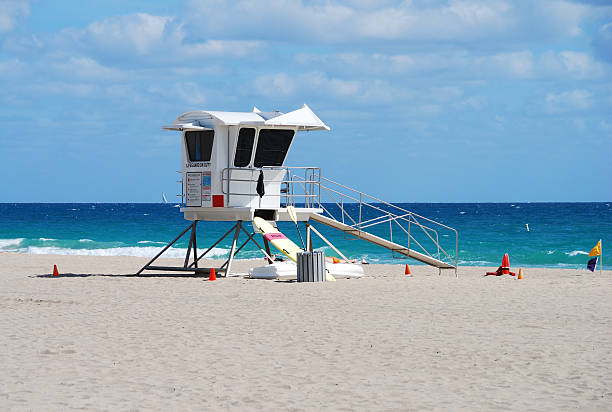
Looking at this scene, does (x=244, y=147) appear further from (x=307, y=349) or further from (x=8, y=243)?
(x=8, y=243)

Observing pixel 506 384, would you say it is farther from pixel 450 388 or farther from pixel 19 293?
pixel 19 293

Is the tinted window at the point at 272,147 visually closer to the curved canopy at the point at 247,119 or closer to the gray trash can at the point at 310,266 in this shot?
the curved canopy at the point at 247,119

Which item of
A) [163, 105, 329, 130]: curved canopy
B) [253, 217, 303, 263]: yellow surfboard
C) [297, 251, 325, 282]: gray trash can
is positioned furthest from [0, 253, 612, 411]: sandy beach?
[163, 105, 329, 130]: curved canopy

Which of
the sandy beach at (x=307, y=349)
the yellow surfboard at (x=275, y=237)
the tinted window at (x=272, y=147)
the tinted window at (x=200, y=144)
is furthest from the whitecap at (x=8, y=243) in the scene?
the sandy beach at (x=307, y=349)

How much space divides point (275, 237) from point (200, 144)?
3.33 m

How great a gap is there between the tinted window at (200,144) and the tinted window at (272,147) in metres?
1.31

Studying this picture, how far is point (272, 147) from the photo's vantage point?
23406 mm

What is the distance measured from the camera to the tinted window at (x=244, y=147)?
899 inches

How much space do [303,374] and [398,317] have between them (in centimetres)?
498

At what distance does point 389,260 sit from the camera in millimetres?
40281

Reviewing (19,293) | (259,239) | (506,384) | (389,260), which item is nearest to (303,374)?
(506,384)

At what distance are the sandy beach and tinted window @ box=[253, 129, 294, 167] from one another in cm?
487

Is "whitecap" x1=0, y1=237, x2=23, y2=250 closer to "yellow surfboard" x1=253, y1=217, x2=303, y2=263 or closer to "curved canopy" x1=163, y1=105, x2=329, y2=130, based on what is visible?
"curved canopy" x1=163, y1=105, x2=329, y2=130

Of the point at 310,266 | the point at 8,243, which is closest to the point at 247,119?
the point at 310,266
